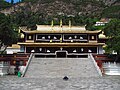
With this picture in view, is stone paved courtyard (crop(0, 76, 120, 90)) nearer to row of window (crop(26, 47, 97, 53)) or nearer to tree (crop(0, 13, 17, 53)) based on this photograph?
tree (crop(0, 13, 17, 53))

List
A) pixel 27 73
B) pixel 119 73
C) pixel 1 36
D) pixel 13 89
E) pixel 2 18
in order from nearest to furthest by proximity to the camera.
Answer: pixel 13 89 → pixel 27 73 → pixel 119 73 → pixel 1 36 → pixel 2 18

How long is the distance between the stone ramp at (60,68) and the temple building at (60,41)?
5.46m

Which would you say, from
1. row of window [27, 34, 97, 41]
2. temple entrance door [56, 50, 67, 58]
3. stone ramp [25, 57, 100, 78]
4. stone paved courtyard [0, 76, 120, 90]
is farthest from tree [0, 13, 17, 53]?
stone paved courtyard [0, 76, 120, 90]

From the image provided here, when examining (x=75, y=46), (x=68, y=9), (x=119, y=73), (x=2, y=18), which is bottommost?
(x=119, y=73)

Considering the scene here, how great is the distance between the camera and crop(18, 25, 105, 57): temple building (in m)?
61.2

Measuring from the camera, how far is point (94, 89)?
90.4ft

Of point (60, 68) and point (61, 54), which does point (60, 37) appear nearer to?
point (61, 54)

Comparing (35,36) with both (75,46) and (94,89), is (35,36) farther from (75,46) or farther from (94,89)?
(94,89)

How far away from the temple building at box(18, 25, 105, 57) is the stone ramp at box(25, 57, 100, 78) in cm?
546

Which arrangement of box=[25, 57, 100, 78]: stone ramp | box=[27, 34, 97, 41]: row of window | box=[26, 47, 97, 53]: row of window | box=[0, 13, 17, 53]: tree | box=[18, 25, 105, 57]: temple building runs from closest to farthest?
box=[25, 57, 100, 78]: stone ramp < box=[0, 13, 17, 53]: tree < box=[18, 25, 105, 57]: temple building < box=[26, 47, 97, 53]: row of window < box=[27, 34, 97, 41]: row of window

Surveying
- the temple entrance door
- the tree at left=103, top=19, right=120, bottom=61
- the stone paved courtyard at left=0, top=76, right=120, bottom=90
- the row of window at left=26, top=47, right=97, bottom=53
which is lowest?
the stone paved courtyard at left=0, top=76, right=120, bottom=90

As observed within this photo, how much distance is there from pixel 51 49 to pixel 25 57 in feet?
25.7

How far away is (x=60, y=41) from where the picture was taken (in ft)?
208

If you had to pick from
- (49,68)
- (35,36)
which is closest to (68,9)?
(35,36)
